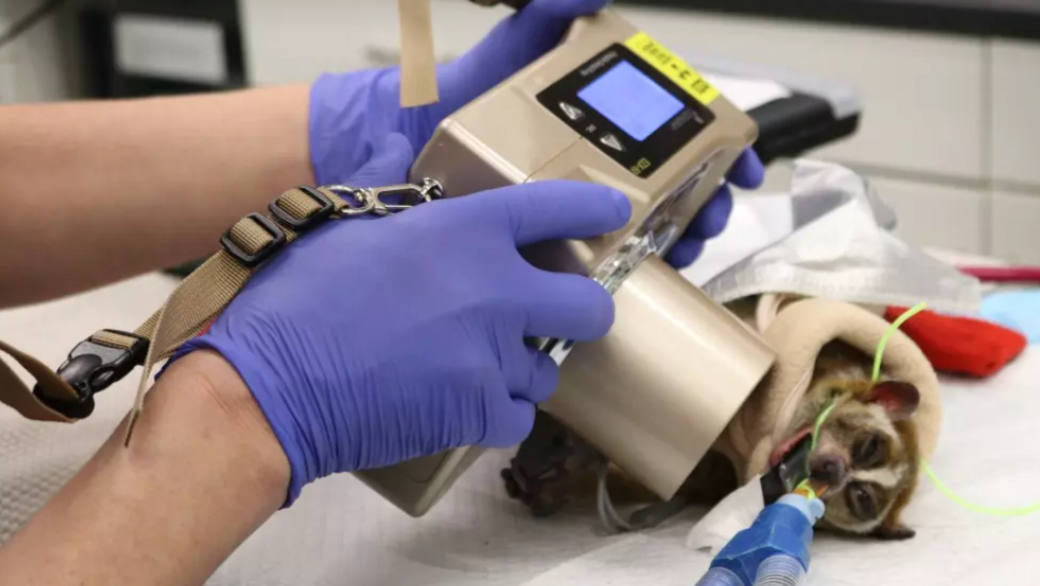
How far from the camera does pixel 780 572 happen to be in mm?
541

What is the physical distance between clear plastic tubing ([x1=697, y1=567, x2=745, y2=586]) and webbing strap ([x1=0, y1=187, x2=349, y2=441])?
0.93 feet

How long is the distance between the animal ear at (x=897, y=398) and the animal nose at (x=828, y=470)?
0.06 m

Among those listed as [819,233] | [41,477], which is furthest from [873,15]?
[41,477]

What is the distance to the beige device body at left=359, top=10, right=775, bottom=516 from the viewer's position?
23.4 inches

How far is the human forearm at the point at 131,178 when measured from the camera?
2.49ft

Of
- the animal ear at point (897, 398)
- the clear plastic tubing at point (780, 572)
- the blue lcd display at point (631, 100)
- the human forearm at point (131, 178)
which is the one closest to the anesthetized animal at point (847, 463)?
the animal ear at point (897, 398)

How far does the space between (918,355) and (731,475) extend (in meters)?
0.15

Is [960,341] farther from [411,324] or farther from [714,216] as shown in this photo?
[411,324]

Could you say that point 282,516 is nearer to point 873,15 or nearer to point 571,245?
point 571,245

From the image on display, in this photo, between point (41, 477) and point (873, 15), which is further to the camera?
point (873, 15)

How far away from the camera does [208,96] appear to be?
2.83 ft

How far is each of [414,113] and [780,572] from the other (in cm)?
47

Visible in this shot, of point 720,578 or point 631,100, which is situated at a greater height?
point 631,100

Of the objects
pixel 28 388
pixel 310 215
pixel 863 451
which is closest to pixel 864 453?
pixel 863 451
